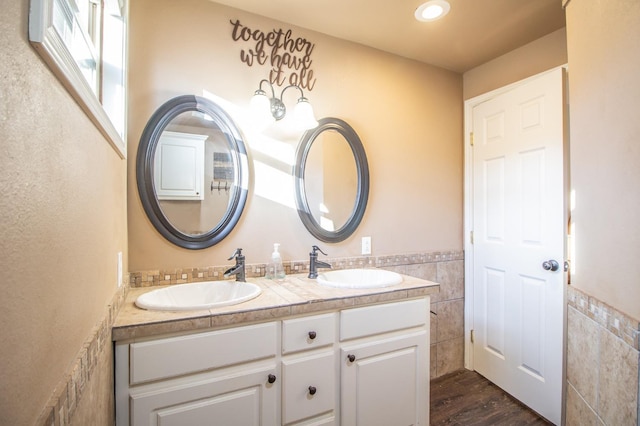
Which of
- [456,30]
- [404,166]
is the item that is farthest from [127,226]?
[456,30]

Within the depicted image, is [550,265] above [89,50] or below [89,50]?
below

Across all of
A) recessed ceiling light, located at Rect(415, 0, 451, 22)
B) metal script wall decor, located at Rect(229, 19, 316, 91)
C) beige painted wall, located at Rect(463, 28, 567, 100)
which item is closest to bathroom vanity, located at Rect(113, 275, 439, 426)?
metal script wall decor, located at Rect(229, 19, 316, 91)

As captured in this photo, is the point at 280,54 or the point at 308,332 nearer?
the point at 308,332

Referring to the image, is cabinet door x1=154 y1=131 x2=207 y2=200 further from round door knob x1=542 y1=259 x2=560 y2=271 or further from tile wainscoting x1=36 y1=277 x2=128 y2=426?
round door knob x1=542 y1=259 x2=560 y2=271

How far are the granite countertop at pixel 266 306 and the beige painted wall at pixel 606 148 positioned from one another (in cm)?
71

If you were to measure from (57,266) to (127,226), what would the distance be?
43.3 inches

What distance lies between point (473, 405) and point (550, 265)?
1.05 meters

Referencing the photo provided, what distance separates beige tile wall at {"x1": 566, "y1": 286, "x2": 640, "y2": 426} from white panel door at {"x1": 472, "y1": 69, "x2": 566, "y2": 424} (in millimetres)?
684

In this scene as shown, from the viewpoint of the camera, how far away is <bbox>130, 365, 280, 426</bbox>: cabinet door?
3.69ft

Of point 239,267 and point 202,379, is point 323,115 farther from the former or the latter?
point 202,379

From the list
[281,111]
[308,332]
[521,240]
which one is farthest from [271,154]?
[521,240]

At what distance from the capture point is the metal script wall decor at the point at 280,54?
1854mm

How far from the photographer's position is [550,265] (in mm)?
1951

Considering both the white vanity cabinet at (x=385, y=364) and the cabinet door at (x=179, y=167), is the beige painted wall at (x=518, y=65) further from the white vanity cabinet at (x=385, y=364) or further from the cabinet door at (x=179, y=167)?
the cabinet door at (x=179, y=167)
